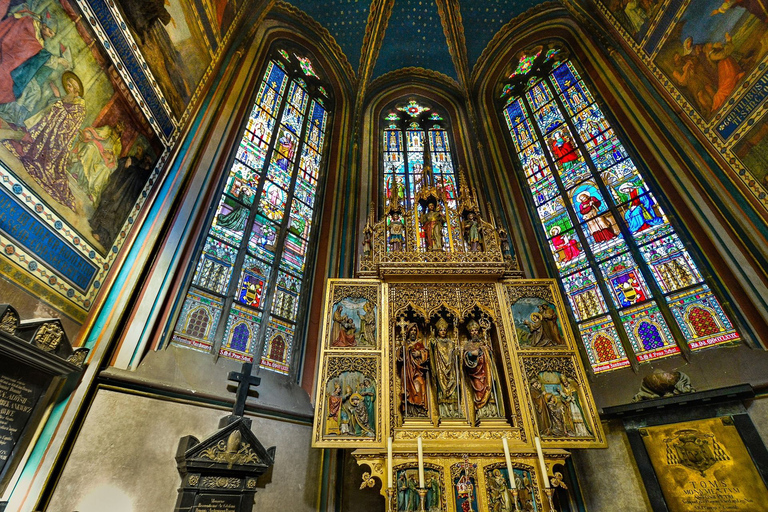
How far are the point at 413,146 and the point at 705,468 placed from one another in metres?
10.4

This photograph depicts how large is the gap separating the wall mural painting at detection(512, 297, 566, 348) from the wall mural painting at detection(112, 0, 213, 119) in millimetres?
6809

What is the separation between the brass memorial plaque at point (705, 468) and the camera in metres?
4.58

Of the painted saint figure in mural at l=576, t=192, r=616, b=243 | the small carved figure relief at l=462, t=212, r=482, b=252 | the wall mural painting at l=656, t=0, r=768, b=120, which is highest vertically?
the wall mural painting at l=656, t=0, r=768, b=120

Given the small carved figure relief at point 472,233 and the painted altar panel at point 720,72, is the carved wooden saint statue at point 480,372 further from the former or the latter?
the painted altar panel at point 720,72

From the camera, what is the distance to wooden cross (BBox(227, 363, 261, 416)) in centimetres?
539

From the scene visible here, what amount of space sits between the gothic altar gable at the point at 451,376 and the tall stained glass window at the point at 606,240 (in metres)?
1.72

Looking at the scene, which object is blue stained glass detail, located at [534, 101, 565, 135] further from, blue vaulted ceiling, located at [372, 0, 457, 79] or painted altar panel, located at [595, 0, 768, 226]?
blue vaulted ceiling, located at [372, 0, 457, 79]

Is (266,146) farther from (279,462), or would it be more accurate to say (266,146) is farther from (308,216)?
(279,462)

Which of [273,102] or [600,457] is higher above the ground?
[273,102]

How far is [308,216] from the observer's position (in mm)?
9250

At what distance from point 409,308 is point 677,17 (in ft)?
24.7

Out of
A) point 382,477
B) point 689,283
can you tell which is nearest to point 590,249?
point 689,283

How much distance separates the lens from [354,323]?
603 centimetres

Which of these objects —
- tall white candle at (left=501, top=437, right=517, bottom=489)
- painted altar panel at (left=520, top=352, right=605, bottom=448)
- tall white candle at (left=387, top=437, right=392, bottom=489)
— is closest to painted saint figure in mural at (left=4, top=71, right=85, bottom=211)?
tall white candle at (left=387, top=437, right=392, bottom=489)
